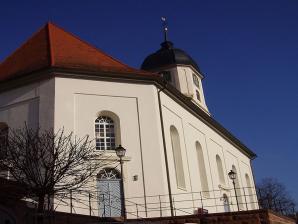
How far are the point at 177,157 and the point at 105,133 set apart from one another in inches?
179

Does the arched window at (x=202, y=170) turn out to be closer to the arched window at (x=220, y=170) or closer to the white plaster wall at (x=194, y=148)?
the white plaster wall at (x=194, y=148)

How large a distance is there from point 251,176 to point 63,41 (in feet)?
73.7

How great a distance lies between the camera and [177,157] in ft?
75.9

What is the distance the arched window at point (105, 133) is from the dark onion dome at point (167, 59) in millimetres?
14736

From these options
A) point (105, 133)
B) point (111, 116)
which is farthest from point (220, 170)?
point (105, 133)

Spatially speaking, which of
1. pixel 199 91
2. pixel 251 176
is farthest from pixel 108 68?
pixel 251 176

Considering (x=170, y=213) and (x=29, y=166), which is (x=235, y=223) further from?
(x=29, y=166)

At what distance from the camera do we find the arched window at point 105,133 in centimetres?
2061

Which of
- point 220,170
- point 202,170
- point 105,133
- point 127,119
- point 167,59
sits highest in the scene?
point 167,59

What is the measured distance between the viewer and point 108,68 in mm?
21656

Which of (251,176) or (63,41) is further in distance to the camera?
(251,176)

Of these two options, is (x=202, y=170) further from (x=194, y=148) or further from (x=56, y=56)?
(x=56, y=56)

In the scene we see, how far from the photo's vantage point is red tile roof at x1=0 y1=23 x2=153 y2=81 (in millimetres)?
21297

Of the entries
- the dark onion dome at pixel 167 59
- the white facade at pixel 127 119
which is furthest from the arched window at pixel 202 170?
the dark onion dome at pixel 167 59
